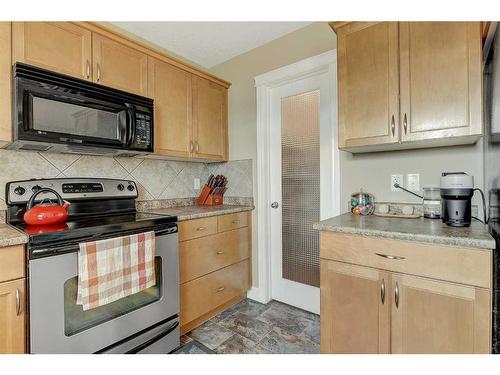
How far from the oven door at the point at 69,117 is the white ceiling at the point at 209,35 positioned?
2.94 feet

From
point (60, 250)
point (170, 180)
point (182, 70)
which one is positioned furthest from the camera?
point (170, 180)

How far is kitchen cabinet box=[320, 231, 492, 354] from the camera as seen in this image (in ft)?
3.41

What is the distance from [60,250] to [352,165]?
1888 millimetres

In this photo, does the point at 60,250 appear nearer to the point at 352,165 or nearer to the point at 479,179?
the point at 352,165

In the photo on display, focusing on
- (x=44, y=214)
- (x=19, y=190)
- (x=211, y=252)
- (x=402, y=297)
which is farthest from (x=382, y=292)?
(x=19, y=190)

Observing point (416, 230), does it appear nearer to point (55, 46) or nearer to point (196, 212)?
point (196, 212)

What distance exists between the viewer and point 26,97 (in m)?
1.33

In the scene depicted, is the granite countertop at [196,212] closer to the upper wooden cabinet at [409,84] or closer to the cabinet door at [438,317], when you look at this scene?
the upper wooden cabinet at [409,84]

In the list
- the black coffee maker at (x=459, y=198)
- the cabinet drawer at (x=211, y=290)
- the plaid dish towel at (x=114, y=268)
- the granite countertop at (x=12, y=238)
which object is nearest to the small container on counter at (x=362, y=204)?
the black coffee maker at (x=459, y=198)

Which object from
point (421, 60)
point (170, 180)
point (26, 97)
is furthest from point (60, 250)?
point (421, 60)

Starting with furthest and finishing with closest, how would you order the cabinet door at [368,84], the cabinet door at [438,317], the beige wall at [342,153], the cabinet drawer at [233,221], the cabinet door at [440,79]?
the cabinet drawer at [233,221] < the beige wall at [342,153] < the cabinet door at [368,84] < the cabinet door at [440,79] < the cabinet door at [438,317]

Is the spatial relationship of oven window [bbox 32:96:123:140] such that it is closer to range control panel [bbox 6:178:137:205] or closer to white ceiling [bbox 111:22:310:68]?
range control panel [bbox 6:178:137:205]

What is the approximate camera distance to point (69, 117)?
1.50 metres

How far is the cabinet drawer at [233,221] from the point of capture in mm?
2213
